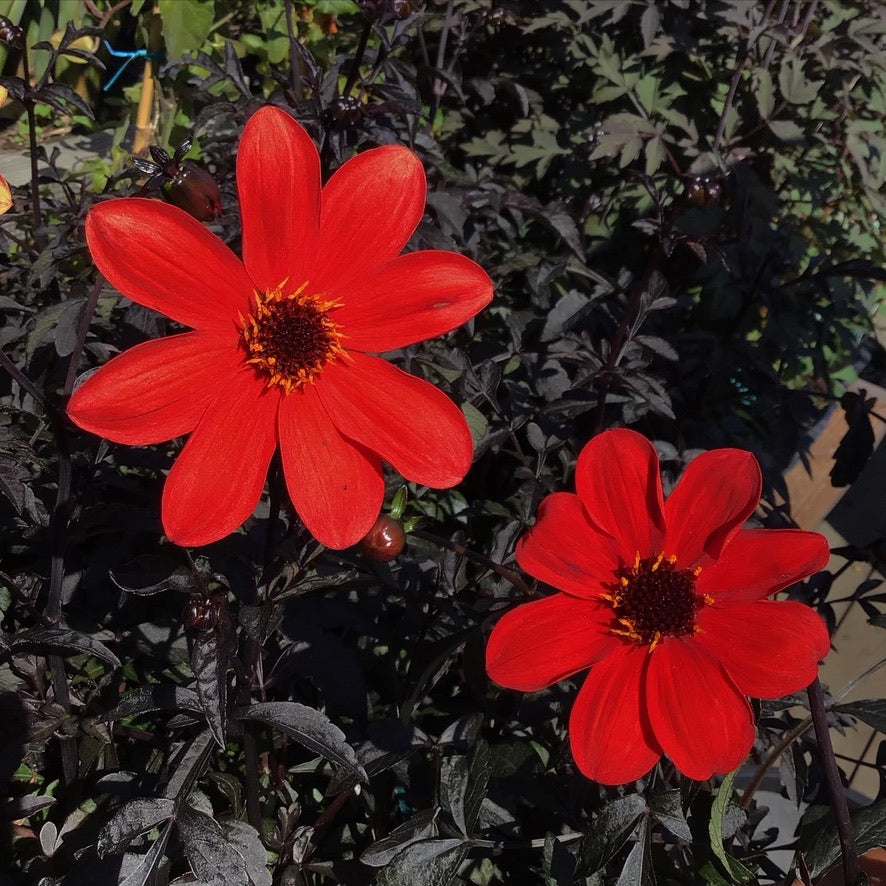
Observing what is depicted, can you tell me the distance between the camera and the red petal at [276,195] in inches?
33.4

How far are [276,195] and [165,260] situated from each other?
130 mm

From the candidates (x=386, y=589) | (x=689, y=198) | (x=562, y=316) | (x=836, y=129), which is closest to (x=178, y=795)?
(x=386, y=589)

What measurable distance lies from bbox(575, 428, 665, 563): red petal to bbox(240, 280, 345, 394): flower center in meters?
0.30

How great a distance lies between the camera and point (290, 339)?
0.89 m

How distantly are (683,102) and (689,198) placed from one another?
154cm

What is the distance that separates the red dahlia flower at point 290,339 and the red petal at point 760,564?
337 millimetres

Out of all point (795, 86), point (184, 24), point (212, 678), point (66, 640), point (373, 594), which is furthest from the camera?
point (184, 24)

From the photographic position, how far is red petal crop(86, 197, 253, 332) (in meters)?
0.79

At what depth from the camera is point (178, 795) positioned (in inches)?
35.0

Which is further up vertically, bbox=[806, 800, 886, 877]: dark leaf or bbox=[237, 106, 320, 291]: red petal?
bbox=[237, 106, 320, 291]: red petal

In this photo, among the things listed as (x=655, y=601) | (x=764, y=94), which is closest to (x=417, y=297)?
(x=655, y=601)

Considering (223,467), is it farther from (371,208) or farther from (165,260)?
(371,208)

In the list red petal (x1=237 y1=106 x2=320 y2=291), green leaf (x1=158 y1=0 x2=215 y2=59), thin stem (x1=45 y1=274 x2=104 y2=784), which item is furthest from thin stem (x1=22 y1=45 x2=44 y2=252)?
green leaf (x1=158 y1=0 x2=215 y2=59)

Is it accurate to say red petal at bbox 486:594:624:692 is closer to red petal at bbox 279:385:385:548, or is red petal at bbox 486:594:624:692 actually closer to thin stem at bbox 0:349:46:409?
red petal at bbox 279:385:385:548
